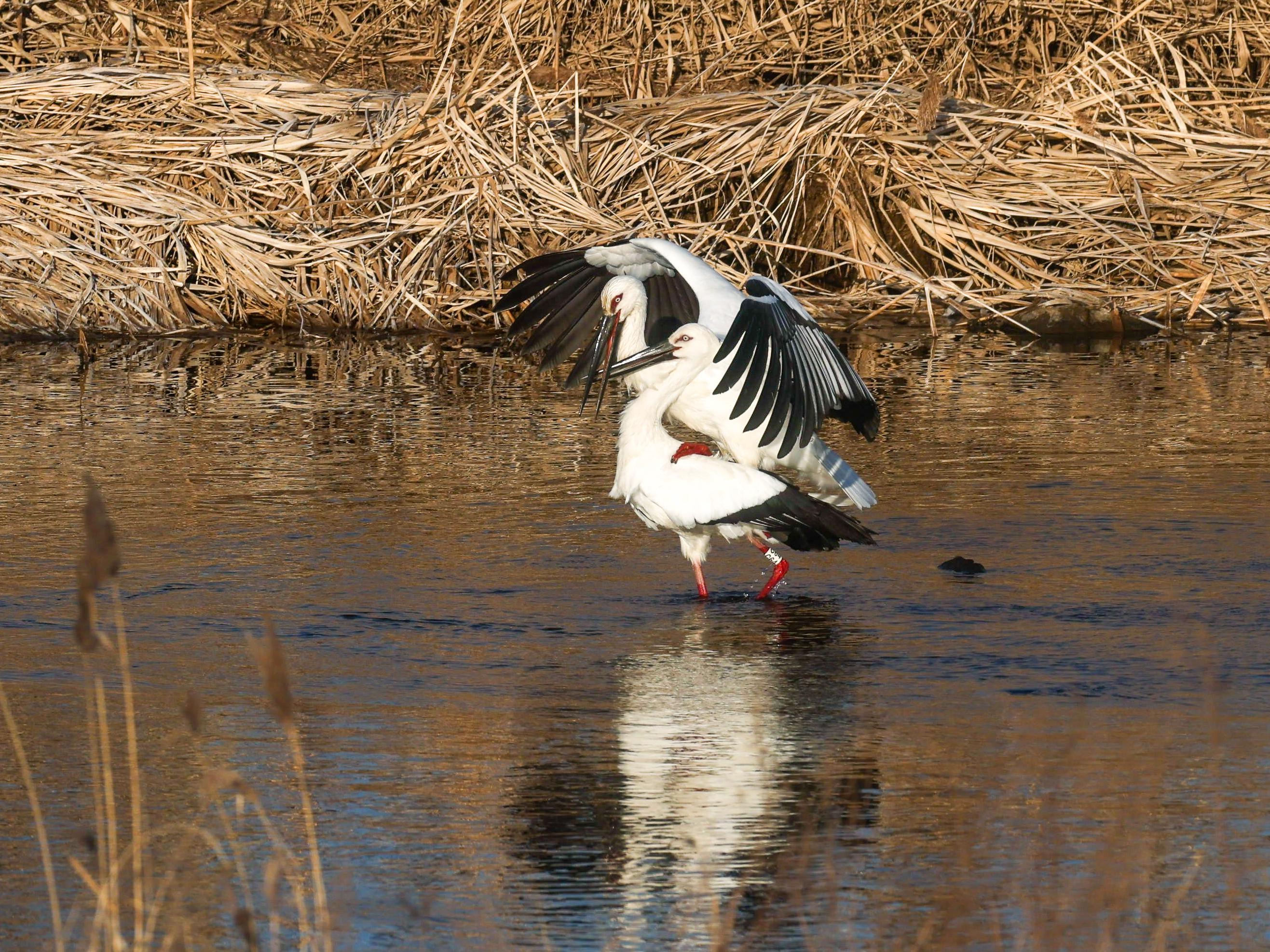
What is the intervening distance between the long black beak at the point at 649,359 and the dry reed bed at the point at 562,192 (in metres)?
5.73

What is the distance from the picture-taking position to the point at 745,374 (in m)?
7.55

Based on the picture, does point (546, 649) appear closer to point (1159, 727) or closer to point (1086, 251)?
point (1159, 727)

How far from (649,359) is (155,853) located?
3.52 metres

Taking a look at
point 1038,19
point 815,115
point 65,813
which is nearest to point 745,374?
point 65,813

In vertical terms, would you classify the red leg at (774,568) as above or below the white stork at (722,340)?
below

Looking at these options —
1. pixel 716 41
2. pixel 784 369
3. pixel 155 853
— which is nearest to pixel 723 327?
pixel 784 369

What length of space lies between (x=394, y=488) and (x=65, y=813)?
3.99m

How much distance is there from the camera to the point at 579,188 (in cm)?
1353

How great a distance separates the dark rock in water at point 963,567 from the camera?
687 cm

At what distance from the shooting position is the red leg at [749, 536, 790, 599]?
694cm

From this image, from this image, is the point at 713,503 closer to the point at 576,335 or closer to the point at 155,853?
the point at 576,335

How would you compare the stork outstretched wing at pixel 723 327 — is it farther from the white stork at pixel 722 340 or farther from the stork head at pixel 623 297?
the stork head at pixel 623 297

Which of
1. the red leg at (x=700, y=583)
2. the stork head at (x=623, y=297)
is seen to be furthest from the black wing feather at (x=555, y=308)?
the red leg at (x=700, y=583)

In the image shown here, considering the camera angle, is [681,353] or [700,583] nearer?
[700,583]
